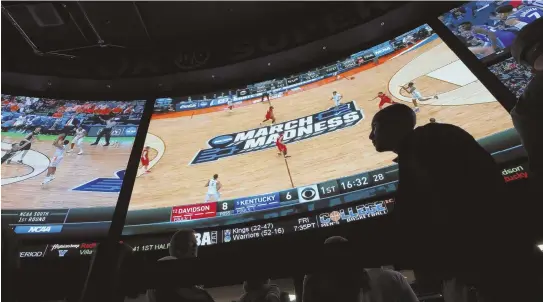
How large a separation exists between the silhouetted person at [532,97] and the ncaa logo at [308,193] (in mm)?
2775

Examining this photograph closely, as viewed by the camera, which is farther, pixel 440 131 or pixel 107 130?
pixel 107 130

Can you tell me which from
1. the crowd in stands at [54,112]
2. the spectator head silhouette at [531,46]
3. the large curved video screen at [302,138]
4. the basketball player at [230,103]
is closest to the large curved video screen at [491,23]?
the large curved video screen at [302,138]

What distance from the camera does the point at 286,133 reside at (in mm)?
4590

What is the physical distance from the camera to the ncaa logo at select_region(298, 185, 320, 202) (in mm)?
3771

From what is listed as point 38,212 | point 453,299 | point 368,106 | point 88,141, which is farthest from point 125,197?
point 453,299

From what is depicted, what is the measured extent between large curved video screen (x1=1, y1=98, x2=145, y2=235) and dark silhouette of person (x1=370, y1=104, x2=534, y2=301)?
12.1 ft

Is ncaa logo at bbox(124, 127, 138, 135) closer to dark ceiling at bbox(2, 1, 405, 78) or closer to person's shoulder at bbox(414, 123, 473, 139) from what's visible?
dark ceiling at bbox(2, 1, 405, 78)

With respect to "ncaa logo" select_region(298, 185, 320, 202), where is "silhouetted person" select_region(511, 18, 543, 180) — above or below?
below

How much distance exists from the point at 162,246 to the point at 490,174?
3320mm

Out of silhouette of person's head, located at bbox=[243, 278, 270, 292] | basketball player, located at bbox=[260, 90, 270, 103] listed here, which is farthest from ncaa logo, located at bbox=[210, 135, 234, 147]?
silhouette of person's head, located at bbox=[243, 278, 270, 292]

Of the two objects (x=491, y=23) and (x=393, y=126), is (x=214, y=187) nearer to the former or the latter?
(x=393, y=126)

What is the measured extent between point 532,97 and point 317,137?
3354mm

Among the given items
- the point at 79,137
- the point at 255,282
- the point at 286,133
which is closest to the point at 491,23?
the point at 286,133

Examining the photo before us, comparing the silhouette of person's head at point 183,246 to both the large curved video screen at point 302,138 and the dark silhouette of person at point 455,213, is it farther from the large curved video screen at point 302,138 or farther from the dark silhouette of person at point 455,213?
the large curved video screen at point 302,138
